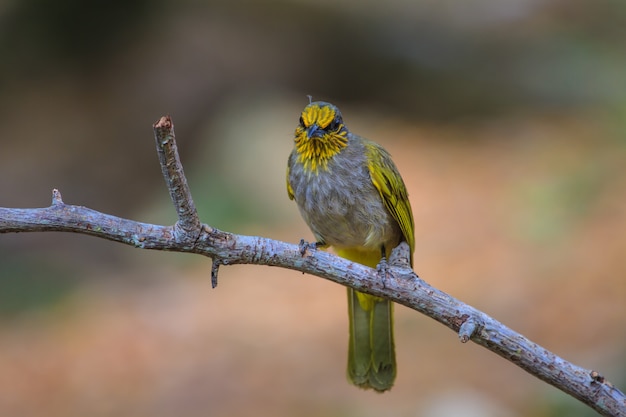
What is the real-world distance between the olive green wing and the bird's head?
0.23 metres

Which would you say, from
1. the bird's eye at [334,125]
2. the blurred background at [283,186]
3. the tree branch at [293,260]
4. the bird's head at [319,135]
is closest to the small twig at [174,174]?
the tree branch at [293,260]

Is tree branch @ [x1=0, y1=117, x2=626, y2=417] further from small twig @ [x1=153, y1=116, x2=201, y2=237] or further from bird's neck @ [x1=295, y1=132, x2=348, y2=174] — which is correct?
bird's neck @ [x1=295, y1=132, x2=348, y2=174]

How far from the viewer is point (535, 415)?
5.92 meters

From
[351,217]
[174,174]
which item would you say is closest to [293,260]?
[174,174]

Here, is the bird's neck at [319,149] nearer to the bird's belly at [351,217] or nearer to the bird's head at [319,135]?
the bird's head at [319,135]

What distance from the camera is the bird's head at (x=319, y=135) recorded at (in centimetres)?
468

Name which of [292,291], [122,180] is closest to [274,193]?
[292,291]

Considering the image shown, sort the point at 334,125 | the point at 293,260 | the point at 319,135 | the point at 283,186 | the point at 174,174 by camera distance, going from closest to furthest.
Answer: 1. the point at 174,174
2. the point at 293,260
3. the point at 319,135
4. the point at 334,125
5. the point at 283,186

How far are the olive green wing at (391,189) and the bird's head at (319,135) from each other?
232 mm

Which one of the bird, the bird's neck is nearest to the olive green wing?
the bird

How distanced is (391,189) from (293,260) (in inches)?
56.5

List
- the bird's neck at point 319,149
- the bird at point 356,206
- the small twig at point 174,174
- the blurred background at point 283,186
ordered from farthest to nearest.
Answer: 1. the blurred background at point 283,186
2. the bird's neck at point 319,149
3. the bird at point 356,206
4. the small twig at point 174,174

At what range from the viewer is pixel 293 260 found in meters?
3.58

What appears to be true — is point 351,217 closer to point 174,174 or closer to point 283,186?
point 174,174
